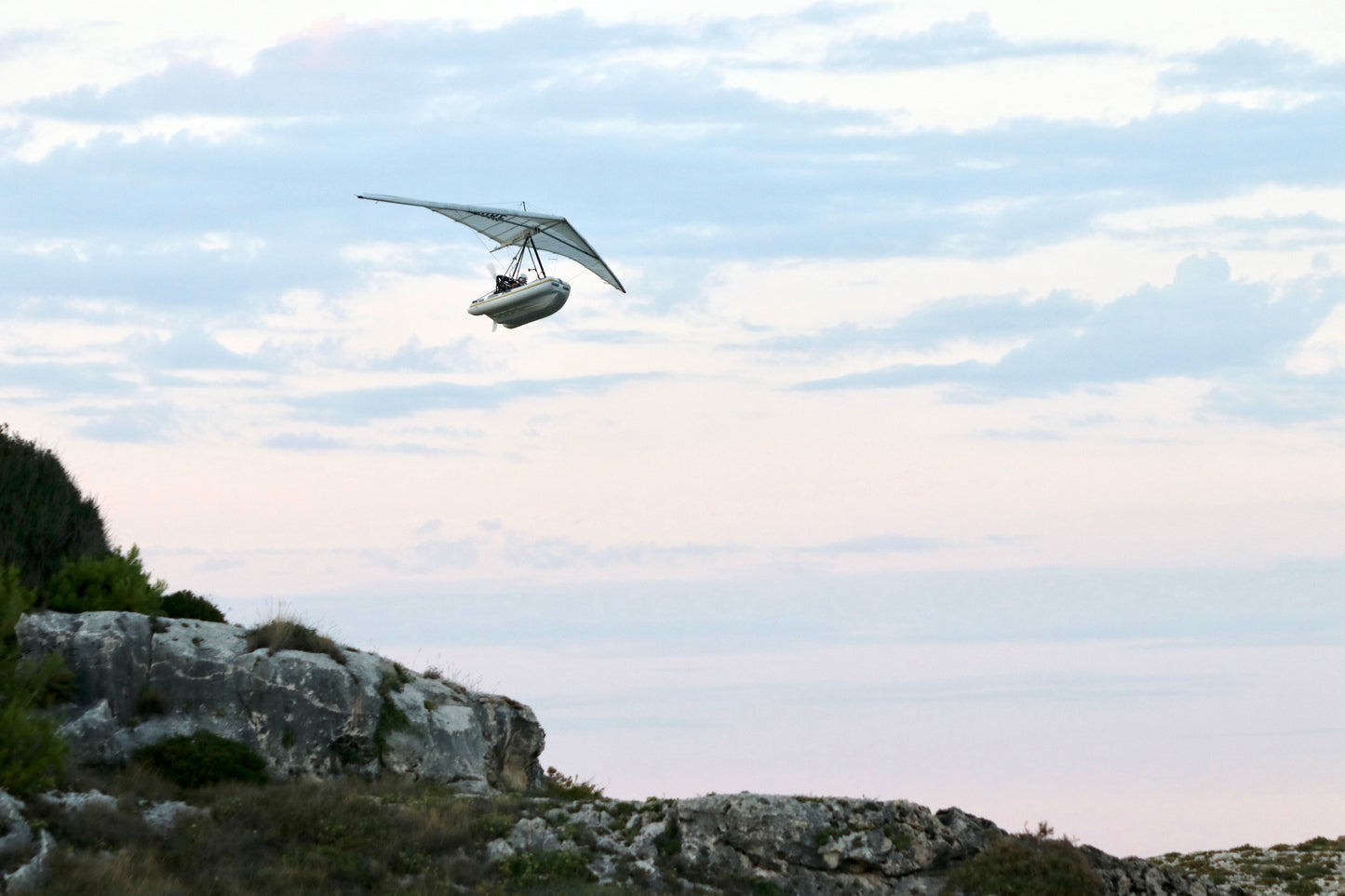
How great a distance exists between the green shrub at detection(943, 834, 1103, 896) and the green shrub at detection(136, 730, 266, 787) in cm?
1412

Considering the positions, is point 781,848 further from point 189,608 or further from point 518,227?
point 518,227

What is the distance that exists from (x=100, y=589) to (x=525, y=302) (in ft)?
53.9

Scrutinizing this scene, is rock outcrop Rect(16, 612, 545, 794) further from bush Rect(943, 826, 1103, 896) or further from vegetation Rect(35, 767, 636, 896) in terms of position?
bush Rect(943, 826, 1103, 896)

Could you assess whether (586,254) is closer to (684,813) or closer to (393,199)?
(393,199)

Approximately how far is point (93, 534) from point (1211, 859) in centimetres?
3270

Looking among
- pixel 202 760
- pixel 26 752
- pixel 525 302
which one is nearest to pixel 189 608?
pixel 202 760

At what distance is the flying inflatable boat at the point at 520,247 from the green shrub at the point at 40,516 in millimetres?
12627

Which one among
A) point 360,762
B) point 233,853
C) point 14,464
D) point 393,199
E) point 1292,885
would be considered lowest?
point 233,853

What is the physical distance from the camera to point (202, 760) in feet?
85.5

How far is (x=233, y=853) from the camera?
2236cm

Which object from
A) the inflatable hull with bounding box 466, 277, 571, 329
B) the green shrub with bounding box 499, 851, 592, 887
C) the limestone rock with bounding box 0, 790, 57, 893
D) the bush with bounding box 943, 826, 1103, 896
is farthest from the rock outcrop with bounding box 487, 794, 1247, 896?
the inflatable hull with bounding box 466, 277, 571, 329

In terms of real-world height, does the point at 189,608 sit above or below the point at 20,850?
above

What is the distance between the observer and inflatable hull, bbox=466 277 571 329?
4091 centimetres

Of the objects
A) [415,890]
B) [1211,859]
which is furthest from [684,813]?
[1211,859]
